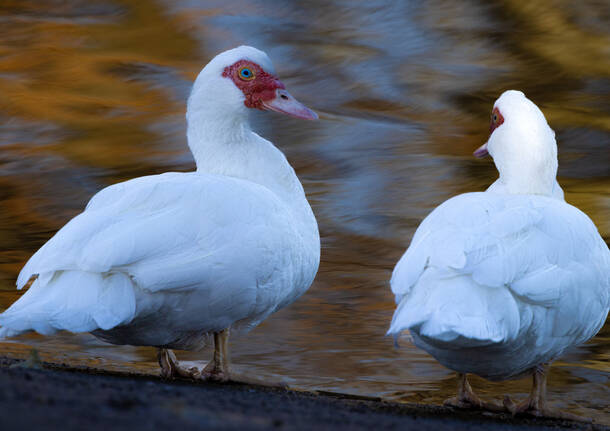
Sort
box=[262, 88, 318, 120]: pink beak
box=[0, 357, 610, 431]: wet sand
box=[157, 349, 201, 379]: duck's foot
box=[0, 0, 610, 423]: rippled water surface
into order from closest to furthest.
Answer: box=[0, 357, 610, 431]: wet sand → box=[157, 349, 201, 379]: duck's foot → box=[262, 88, 318, 120]: pink beak → box=[0, 0, 610, 423]: rippled water surface

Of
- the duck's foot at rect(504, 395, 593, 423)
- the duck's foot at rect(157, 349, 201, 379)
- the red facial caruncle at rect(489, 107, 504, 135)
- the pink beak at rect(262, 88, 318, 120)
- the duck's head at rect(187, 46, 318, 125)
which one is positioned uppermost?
the duck's head at rect(187, 46, 318, 125)

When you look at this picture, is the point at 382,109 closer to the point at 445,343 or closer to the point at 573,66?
the point at 573,66

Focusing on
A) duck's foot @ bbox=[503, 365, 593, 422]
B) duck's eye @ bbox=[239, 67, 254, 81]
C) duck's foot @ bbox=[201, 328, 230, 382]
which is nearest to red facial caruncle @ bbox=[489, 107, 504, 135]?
duck's eye @ bbox=[239, 67, 254, 81]

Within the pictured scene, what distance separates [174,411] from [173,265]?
5.50ft

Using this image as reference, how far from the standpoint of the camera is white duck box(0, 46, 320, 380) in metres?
4.60

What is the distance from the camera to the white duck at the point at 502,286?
423cm

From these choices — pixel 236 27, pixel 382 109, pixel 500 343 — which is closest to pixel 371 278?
pixel 500 343

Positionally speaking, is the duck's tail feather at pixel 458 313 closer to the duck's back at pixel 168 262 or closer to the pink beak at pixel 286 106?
the duck's back at pixel 168 262

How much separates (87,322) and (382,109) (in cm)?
1025

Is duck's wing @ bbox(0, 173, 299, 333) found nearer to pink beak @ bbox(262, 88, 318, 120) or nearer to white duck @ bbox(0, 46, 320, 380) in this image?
white duck @ bbox(0, 46, 320, 380)

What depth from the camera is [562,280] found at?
4.68m

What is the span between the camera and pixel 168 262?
188 inches

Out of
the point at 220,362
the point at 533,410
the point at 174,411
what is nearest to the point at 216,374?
the point at 220,362

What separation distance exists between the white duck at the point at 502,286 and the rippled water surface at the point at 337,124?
125cm
